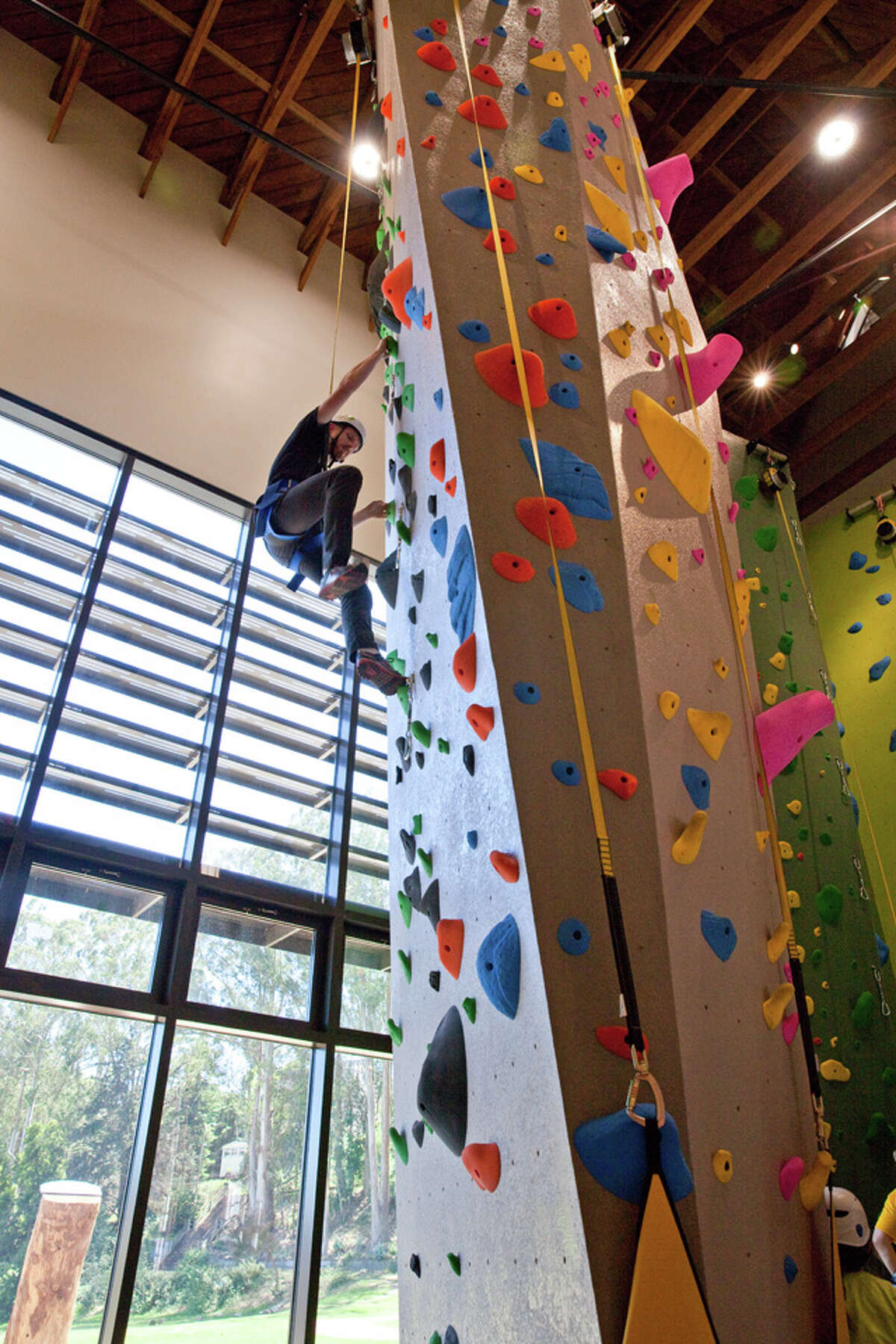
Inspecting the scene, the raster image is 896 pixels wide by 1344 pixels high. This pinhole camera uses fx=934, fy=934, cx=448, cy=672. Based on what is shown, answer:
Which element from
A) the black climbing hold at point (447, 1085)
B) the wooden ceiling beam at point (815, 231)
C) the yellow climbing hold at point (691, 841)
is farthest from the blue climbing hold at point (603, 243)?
the wooden ceiling beam at point (815, 231)

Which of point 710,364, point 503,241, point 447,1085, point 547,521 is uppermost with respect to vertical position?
point 503,241

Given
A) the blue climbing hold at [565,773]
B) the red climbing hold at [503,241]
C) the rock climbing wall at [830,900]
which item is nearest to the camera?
the blue climbing hold at [565,773]

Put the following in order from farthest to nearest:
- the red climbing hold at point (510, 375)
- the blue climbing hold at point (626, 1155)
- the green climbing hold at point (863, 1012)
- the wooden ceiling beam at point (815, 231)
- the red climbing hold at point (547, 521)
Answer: the wooden ceiling beam at point (815, 231) < the green climbing hold at point (863, 1012) < the red climbing hold at point (510, 375) < the red climbing hold at point (547, 521) < the blue climbing hold at point (626, 1155)

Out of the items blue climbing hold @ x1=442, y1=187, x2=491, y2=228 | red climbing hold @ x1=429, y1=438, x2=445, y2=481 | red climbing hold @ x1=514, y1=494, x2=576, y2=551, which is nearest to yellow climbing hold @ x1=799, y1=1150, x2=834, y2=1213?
red climbing hold @ x1=514, y1=494, x2=576, y2=551

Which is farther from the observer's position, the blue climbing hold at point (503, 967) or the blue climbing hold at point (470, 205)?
the blue climbing hold at point (470, 205)

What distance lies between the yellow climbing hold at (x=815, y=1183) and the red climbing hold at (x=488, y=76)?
8.19ft

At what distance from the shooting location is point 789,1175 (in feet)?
4.47

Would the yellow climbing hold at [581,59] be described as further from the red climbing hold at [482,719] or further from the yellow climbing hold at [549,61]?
the red climbing hold at [482,719]

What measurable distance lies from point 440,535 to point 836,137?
16.8 feet

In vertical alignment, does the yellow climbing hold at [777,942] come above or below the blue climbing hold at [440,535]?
below

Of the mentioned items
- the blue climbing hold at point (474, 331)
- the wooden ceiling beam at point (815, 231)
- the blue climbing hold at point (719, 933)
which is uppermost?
the wooden ceiling beam at point (815, 231)

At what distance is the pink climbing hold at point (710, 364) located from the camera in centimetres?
222

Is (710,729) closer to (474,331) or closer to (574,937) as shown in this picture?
(574,937)

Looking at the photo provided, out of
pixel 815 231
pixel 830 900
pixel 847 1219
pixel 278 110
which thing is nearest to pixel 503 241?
pixel 847 1219
